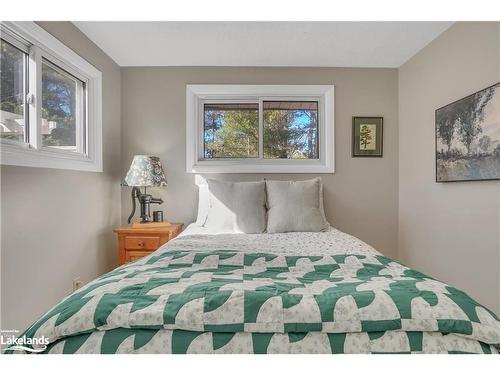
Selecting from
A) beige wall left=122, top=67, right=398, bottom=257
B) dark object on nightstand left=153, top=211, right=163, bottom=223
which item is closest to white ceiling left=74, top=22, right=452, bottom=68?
beige wall left=122, top=67, right=398, bottom=257

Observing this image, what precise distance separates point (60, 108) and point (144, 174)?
0.80 meters

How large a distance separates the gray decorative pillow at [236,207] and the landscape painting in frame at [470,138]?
1476 mm

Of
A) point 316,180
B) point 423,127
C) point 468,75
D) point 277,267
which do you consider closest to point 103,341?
point 277,267

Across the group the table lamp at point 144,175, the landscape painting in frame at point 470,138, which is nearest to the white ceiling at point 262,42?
the landscape painting in frame at point 470,138

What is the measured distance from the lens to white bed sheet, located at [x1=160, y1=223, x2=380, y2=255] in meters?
1.73

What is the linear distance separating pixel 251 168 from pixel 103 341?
2.29 meters

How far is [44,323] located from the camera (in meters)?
0.92

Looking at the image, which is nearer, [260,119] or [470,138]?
[470,138]

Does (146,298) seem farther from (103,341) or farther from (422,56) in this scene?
(422,56)

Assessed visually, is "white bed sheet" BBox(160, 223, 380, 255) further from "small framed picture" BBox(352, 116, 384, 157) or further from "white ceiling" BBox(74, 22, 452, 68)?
"white ceiling" BBox(74, 22, 452, 68)

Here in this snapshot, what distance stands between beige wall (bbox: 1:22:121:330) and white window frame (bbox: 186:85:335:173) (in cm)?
75

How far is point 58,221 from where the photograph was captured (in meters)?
2.10

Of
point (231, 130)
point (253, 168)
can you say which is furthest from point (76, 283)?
point (231, 130)

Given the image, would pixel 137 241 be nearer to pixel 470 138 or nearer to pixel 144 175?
pixel 144 175
